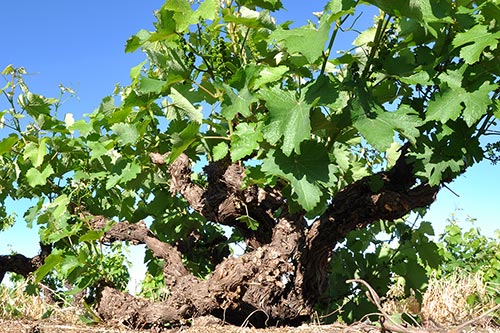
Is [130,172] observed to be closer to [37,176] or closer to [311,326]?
[37,176]

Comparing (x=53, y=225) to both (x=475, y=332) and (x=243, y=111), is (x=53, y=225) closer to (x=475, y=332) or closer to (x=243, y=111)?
(x=243, y=111)

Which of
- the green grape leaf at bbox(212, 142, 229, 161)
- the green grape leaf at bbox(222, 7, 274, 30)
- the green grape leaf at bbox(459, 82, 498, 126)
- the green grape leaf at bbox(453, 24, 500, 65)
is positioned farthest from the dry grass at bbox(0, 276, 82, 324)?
the green grape leaf at bbox(453, 24, 500, 65)

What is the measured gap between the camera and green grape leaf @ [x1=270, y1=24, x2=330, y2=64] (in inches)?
95.7

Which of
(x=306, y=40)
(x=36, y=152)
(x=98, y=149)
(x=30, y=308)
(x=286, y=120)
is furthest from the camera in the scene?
(x=30, y=308)

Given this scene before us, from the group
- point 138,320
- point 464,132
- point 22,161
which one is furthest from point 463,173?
point 22,161

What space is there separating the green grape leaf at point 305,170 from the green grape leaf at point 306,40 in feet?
1.75

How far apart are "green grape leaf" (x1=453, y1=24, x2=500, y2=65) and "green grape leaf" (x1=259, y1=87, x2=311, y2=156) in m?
0.77

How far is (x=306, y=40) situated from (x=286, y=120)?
1.18 ft

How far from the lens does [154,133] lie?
3955mm

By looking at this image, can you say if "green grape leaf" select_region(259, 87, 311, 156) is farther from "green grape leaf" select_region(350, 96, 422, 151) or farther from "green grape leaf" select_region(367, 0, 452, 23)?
"green grape leaf" select_region(367, 0, 452, 23)

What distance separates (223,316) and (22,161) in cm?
237

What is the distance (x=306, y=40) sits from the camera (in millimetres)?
2475

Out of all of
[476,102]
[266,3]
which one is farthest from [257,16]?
[476,102]

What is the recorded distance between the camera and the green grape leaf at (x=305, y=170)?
2723 millimetres
